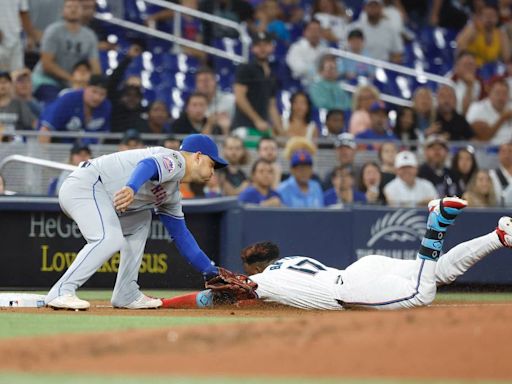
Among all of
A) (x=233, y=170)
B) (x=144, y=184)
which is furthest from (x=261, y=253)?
(x=233, y=170)

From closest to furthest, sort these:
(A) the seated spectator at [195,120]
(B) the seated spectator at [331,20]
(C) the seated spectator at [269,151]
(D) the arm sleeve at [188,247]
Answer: (D) the arm sleeve at [188,247] < (C) the seated spectator at [269,151] < (A) the seated spectator at [195,120] < (B) the seated spectator at [331,20]

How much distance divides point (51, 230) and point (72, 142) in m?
1.80

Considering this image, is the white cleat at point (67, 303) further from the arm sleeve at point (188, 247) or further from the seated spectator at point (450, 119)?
the seated spectator at point (450, 119)

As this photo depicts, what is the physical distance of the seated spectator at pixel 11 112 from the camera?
13547 millimetres

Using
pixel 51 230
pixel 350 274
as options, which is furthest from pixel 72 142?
pixel 350 274

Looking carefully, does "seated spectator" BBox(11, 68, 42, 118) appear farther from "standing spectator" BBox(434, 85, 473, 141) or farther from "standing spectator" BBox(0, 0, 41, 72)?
"standing spectator" BBox(434, 85, 473, 141)

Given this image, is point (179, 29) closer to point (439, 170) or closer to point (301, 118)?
point (301, 118)

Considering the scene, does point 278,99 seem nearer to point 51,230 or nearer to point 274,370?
point 51,230

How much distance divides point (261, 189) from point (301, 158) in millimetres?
620

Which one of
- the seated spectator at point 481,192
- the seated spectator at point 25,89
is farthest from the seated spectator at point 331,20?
the seated spectator at point 25,89

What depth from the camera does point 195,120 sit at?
46.4 ft

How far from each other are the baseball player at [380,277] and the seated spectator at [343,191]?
13.7ft

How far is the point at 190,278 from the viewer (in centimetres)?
1228

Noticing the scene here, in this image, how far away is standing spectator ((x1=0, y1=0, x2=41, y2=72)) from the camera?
1477 centimetres
